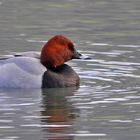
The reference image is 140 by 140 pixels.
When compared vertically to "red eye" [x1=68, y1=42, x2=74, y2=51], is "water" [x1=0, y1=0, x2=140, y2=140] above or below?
below

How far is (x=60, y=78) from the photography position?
45.4 feet

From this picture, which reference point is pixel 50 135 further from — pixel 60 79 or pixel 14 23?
pixel 14 23

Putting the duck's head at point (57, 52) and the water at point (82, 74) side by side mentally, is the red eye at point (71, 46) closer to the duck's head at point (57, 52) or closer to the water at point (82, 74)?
the duck's head at point (57, 52)

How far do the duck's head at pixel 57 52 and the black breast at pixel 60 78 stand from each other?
14 cm

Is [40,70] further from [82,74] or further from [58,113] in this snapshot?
[58,113]

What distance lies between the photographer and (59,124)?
11117 mm

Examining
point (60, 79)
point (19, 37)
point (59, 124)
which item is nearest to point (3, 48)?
point (19, 37)

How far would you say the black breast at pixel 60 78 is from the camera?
13711 mm

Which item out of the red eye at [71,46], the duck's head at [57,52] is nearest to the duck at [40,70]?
the duck's head at [57,52]

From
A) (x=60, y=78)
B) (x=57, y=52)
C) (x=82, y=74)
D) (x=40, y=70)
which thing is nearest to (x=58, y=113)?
(x=40, y=70)

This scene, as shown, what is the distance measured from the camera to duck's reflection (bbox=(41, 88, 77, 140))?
34.9ft

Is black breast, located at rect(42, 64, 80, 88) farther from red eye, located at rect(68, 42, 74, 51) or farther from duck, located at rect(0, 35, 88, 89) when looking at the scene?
red eye, located at rect(68, 42, 74, 51)

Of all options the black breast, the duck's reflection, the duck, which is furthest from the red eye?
the duck's reflection

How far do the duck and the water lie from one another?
0.55ft
